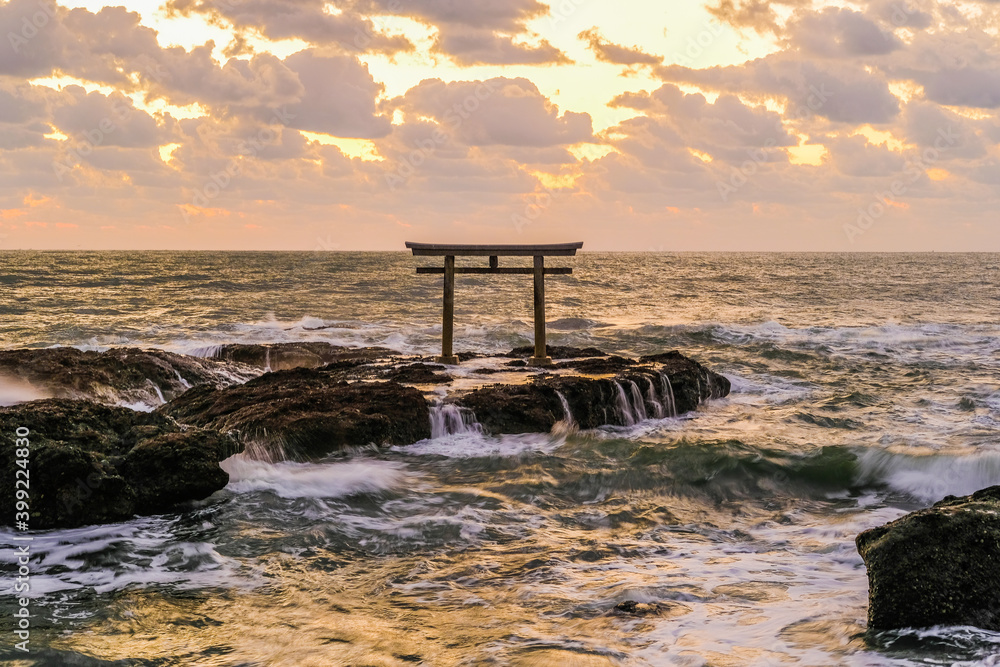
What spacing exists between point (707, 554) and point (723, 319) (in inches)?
1061

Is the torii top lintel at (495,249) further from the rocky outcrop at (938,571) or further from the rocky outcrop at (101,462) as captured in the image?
the rocky outcrop at (938,571)

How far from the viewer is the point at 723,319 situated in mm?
33250

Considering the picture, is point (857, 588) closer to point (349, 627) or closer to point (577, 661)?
point (577, 661)

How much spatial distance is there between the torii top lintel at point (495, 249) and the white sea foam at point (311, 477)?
6.09 meters

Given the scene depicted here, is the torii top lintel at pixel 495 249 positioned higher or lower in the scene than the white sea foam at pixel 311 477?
higher

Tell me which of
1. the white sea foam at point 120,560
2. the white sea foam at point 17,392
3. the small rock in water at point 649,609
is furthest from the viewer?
the white sea foam at point 17,392

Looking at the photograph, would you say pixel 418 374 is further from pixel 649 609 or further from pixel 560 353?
pixel 649 609

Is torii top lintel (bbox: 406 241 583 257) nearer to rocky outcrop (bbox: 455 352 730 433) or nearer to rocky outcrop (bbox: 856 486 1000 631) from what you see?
rocky outcrop (bbox: 455 352 730 433)

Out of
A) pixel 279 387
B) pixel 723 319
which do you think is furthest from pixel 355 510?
pixel 723 319

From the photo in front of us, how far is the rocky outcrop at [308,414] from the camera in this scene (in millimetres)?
10141


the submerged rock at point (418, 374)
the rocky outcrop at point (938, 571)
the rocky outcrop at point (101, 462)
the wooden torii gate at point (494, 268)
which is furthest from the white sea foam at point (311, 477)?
the wooden torii gate at point (494, 268)

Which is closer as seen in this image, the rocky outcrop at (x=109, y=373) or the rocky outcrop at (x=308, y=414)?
the rocky outcrop at (x=308, y=414)

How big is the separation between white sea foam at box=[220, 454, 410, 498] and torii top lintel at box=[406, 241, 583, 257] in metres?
6.09

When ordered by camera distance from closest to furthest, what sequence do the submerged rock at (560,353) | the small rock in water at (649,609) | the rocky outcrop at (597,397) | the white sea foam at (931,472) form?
1. the small rock in water at (649,609)
2. the white sea foam at (931,472)
3. the rocky outcrop at (597,397)
4. the submerged rock at (560,353)
